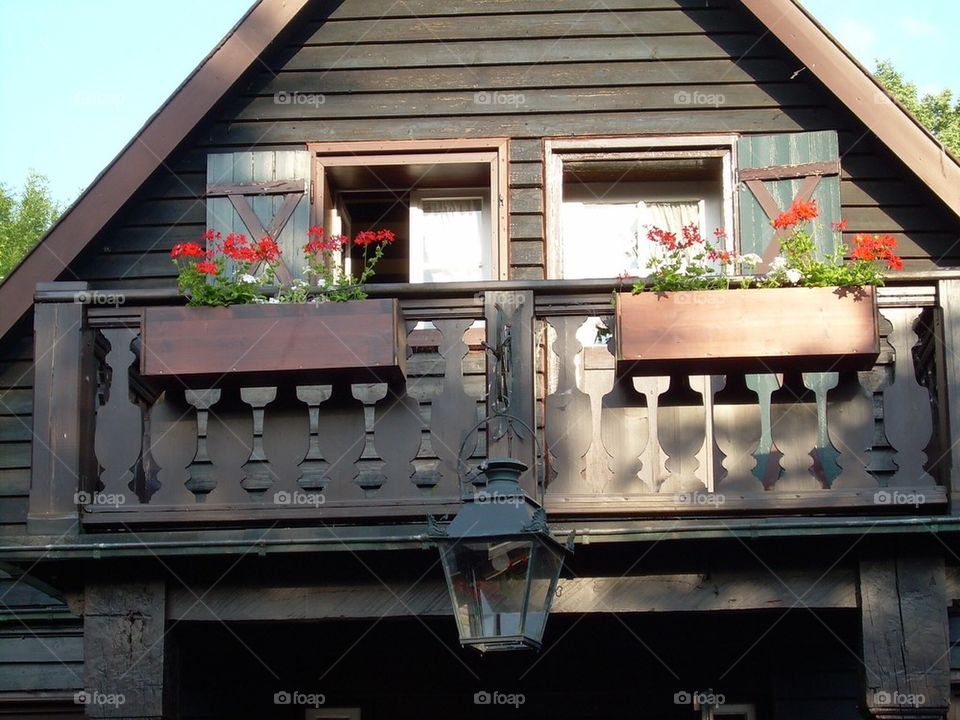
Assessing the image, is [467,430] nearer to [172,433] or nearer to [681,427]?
[681,427]

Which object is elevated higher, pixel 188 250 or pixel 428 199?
pixel 428 199

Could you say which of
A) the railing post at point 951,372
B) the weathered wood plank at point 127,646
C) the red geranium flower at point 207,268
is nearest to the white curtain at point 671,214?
the railing post at point 951,372

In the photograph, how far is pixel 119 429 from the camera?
312 inches

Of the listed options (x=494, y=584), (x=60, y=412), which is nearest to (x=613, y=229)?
(x=60, y=412)

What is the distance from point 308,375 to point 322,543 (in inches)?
39.5

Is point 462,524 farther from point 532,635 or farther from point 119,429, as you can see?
point 119,429

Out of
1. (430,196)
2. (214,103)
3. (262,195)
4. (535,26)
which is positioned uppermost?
(535,26)

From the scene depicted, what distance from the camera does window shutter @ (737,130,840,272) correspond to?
10.1 meters

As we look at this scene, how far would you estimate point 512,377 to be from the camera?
785cm

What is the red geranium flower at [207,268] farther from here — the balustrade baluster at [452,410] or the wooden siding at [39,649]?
the wooden siding at [39,649]

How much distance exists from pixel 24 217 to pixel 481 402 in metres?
28.4

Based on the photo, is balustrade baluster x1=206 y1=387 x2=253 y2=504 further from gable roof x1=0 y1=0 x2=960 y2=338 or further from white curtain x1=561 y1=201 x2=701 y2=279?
white curtain x1=561 y1=201 x2=701 y2=279

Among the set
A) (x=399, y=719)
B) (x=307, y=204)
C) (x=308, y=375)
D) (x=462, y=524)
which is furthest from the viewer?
(x=307, y=204)

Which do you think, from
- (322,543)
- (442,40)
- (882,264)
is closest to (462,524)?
(322,543)
